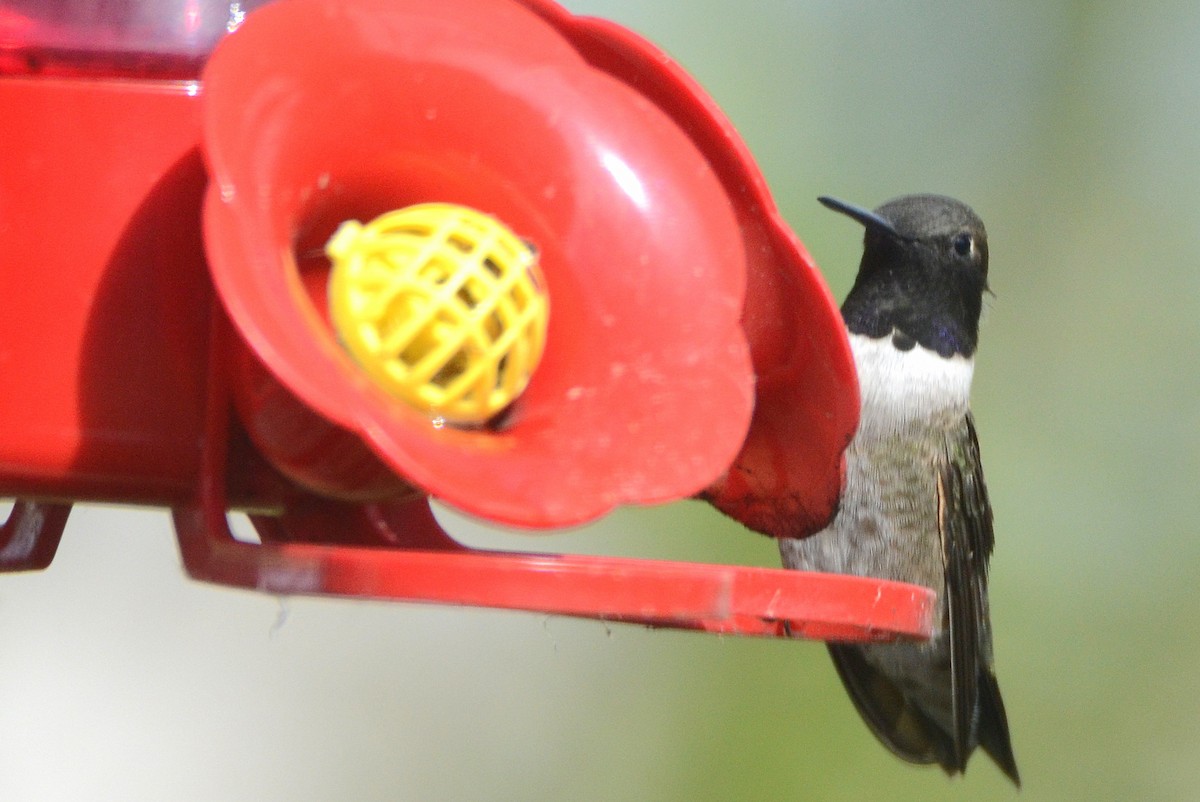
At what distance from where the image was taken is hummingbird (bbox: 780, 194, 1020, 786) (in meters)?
2.92

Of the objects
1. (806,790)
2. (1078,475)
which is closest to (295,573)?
(806,790)

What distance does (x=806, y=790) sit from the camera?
3986 mm

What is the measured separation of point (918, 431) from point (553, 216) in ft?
6.65

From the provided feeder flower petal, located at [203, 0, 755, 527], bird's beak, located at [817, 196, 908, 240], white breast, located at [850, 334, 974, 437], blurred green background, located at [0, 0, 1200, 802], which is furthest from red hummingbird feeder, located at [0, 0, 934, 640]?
blurred green background, located at [0, 0, 1200, 802]

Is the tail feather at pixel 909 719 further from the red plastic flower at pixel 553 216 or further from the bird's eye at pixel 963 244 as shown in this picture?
the red plastic flower at pixel 553 216

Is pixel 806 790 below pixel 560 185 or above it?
below

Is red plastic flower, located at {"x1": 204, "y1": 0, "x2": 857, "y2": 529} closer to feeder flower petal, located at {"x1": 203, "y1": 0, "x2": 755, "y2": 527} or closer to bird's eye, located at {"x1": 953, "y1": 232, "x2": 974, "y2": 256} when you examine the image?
feeder flower petal, located at {"x1": 203, "y1": 0, "x2": 755, "y2": 527}

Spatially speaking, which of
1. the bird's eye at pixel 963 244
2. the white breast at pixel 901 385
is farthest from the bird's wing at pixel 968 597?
the bird's eye at pixel 963 244

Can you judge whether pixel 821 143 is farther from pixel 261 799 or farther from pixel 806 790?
pixel 261 799

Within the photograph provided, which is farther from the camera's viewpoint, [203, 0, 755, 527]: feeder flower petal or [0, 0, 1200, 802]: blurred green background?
[0, 0, 1200, 802]: blurred green background

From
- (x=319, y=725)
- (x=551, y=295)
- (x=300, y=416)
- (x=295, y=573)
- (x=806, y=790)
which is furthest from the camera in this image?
(x=806, y=790)

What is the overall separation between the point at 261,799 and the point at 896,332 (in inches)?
79.0

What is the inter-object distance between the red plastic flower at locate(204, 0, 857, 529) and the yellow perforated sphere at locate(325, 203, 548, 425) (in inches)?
1.2

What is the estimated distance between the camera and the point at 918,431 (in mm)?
2994
